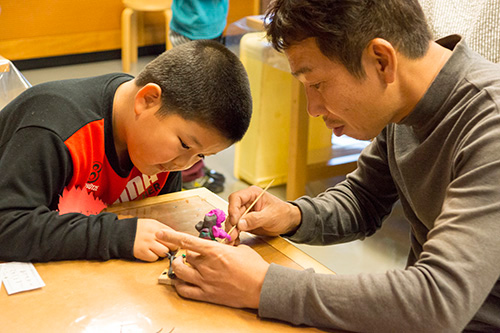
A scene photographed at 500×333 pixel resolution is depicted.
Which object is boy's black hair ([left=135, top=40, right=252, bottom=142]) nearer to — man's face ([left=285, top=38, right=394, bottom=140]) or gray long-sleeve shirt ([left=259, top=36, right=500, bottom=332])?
man's face ([left=285, top=38, right=394, bottom=140])

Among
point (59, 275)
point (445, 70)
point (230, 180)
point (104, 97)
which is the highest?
point (445, 70)

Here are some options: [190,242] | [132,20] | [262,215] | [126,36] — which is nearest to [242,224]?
[262,215]

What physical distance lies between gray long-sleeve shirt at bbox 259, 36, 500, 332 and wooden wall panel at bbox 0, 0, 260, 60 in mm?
3987

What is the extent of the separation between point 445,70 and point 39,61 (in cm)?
438

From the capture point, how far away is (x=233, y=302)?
36.7 inches

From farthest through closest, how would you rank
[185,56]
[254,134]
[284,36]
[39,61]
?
[39,61] < [254,134] < [185,56] < [284,36]

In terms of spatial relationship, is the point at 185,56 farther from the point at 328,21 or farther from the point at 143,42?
the point at 143,42

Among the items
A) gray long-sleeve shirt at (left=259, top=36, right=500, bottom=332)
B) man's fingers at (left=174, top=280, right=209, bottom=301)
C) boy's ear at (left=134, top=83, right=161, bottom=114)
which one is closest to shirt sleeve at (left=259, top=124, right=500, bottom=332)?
gray long-sleeve shirt at (left=259, top=36, right=500, bottom=332)

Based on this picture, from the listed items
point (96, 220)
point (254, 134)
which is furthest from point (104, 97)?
point (254, 134)

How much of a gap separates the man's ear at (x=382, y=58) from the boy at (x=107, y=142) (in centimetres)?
34

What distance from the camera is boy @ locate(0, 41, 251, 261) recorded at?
1.05m

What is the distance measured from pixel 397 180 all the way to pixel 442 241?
0.37 m

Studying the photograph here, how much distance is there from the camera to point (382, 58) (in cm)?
99

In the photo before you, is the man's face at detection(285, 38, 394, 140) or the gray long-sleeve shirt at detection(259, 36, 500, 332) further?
the man's face at detection(285, 38, 394, 140)
